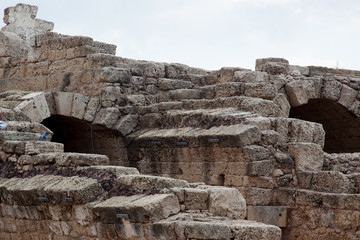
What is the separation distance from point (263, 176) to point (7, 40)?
6.77m

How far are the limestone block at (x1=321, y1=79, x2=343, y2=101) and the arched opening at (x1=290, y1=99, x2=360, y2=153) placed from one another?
30 centimetres

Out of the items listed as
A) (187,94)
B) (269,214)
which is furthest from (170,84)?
(269,214)

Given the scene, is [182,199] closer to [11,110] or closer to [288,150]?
[288,150]

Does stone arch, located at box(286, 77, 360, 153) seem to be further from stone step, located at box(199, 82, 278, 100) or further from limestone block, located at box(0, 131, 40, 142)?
limestone block, located at box(0, 131, 40, 142)

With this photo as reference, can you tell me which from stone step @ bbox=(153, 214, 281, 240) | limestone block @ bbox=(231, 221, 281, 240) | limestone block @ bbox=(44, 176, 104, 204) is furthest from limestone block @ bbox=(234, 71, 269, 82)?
limestone block @ bbox=(231, 221, 281, 240)

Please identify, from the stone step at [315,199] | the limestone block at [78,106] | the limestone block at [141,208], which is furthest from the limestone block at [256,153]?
the limestone block at [78,106]

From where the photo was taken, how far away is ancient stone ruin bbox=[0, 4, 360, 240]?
23.4ft

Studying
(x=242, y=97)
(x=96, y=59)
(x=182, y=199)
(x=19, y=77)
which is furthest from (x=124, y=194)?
(x=19, y=77)

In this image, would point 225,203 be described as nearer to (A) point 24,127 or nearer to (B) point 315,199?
(B) point 315,199

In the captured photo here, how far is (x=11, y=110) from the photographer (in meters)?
10.5

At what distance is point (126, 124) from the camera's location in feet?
40.0

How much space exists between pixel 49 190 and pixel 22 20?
7836mm

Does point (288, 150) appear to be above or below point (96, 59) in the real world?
below

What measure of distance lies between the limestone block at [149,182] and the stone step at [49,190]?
332mm
